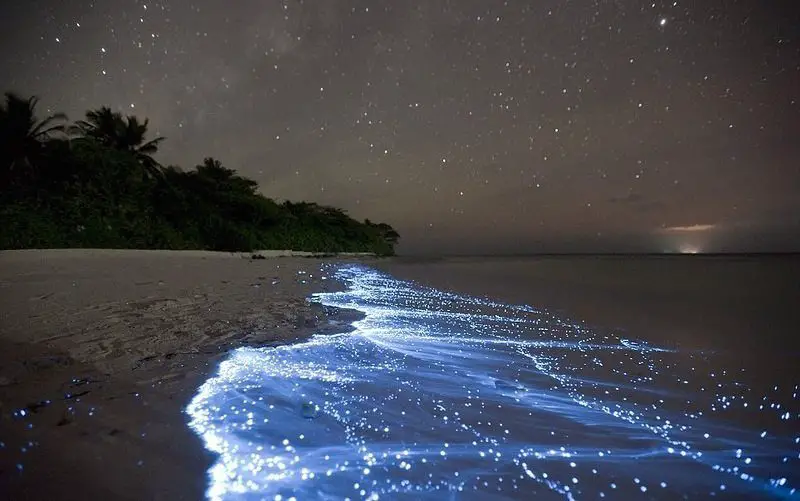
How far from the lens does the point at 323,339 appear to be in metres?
2.94

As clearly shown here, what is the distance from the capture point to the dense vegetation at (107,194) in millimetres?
10609

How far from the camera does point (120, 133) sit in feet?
53.1

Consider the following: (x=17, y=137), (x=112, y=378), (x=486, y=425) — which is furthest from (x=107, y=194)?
(x=486, y=425)

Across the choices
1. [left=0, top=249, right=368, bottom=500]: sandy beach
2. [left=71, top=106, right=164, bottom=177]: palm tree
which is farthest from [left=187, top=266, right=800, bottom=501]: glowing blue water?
[left=71, top=106, right=164, bottom=177]: palm tree

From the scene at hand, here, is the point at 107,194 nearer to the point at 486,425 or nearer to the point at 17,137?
the point at 17,137

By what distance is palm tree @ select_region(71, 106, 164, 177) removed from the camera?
15.9 meters

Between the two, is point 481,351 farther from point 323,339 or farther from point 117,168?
point 117,168

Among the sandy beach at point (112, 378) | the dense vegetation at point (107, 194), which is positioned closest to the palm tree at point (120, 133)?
the dense vegetation at point (107, 194)

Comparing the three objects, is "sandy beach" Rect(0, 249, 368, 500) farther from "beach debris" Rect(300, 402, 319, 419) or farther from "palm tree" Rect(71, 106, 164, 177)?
"palm tree" Rect(71, 106, 164, 177)

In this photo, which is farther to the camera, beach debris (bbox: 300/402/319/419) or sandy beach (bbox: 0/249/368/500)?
beach debris (bbox: 300/402/319/419)

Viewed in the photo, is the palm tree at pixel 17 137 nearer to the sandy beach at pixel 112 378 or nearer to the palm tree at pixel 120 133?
the palm tree at pixel 120 133

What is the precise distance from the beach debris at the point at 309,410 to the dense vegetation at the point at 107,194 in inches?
493

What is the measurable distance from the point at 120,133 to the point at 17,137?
5.21m

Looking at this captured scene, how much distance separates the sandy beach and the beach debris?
44 centimetres
